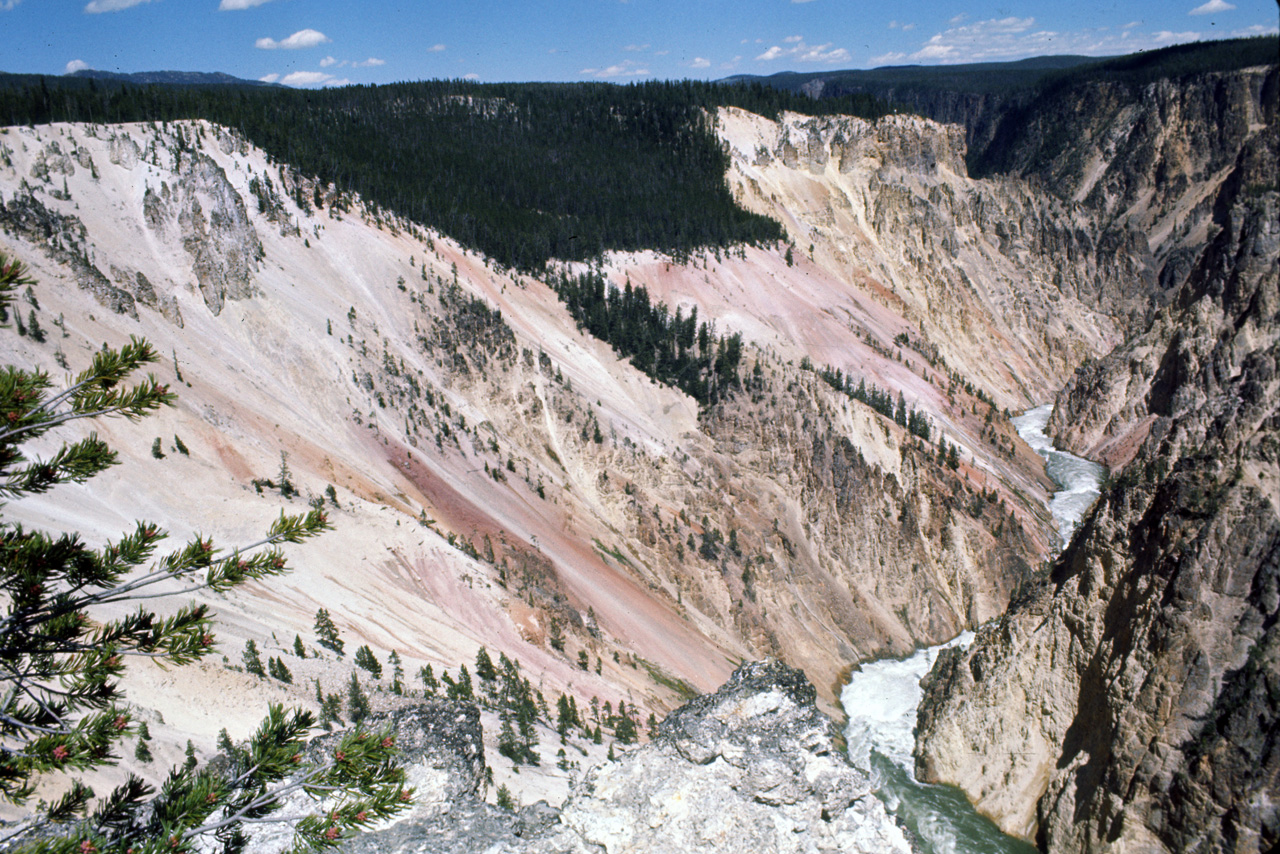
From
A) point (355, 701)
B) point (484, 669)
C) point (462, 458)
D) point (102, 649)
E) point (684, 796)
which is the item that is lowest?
point (484, 669)

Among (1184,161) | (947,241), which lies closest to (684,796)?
(947,241)

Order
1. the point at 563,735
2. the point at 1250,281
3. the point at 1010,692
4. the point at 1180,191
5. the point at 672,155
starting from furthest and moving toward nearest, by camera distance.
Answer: the point at 1180,191
the point at 672,155
the point at 1250,281
the point at 1010,692
the point at 563,735

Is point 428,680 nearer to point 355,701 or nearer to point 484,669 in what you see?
point 484,669

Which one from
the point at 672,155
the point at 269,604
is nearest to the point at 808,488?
the point at 269,604

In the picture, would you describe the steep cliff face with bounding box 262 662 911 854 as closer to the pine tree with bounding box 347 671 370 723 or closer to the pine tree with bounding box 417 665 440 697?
the pine tree with bounding box 347 671 370 723

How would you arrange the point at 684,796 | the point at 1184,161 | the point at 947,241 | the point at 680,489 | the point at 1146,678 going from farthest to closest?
the point at 1184,161 < the point at 947,241 < the point at 680,489 < the point at 1146,678 < the point at 684,796

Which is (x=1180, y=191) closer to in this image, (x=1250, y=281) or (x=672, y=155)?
(x=1250, y=281)

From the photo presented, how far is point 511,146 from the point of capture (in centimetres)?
7206

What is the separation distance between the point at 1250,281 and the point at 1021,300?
2585 cm

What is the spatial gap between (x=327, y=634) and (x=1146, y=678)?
18935 millimetres

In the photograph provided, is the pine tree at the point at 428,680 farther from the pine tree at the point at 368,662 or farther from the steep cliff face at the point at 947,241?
the steep cliff face at the point at 947,241

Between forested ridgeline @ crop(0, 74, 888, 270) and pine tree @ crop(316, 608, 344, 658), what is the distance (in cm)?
3172

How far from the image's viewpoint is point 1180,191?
344 ft

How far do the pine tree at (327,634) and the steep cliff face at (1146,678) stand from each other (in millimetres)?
17112
